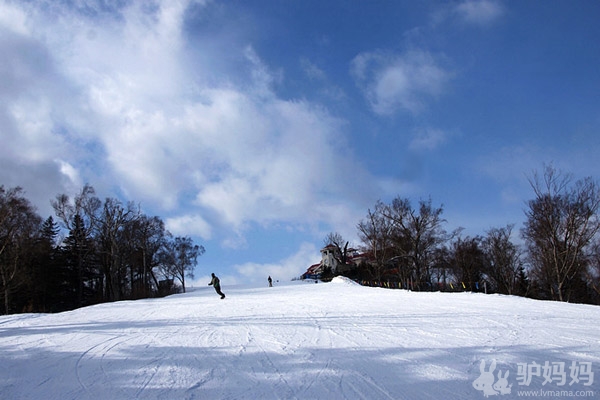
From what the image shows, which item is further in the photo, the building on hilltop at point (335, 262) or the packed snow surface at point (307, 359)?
the building on hilltop at point (335, 262)

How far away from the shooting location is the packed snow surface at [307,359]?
509cm

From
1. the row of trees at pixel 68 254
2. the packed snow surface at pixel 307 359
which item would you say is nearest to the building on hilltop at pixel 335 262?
the row of trees at pixel 68 254

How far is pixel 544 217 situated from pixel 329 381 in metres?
38.5

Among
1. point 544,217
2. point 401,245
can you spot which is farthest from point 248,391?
point 401,245

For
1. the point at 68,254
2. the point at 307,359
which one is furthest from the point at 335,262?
the point at 307,359

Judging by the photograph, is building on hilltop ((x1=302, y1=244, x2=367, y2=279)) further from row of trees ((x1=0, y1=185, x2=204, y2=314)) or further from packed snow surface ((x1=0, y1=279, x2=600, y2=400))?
packed snow surface ((x1=0, y1=279, x2=600, y2=400))

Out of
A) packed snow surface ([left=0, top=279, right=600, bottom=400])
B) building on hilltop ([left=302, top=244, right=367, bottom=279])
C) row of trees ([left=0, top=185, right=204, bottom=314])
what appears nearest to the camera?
packed snow surface ([left=0, top=279, right=600, bottom=400])

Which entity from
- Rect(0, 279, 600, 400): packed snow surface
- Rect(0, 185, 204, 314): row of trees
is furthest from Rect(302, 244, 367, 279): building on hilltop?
Rect(0, 279, 600, 400): packed snow surface

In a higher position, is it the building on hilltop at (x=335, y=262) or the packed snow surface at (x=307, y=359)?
the packed snow surface at (x=307, y=359)

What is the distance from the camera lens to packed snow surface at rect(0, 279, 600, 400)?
5.09 meters

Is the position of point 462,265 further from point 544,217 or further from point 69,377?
point 69,377

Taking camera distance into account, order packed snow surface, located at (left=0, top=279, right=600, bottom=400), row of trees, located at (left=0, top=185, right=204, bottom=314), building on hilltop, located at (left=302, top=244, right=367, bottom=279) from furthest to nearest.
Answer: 1. building on hilltop, located at (left=302, top=244, right=367, bottom=279)
2. row of trees, located at (left=0, top=185, right=204, bottom=314)
3. packed snow surface, located at (left=0, top=279, right=600, bottom=400)

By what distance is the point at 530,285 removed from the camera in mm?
52156

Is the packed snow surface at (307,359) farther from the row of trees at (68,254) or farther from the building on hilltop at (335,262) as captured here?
the building on hilltop at (335,262)
